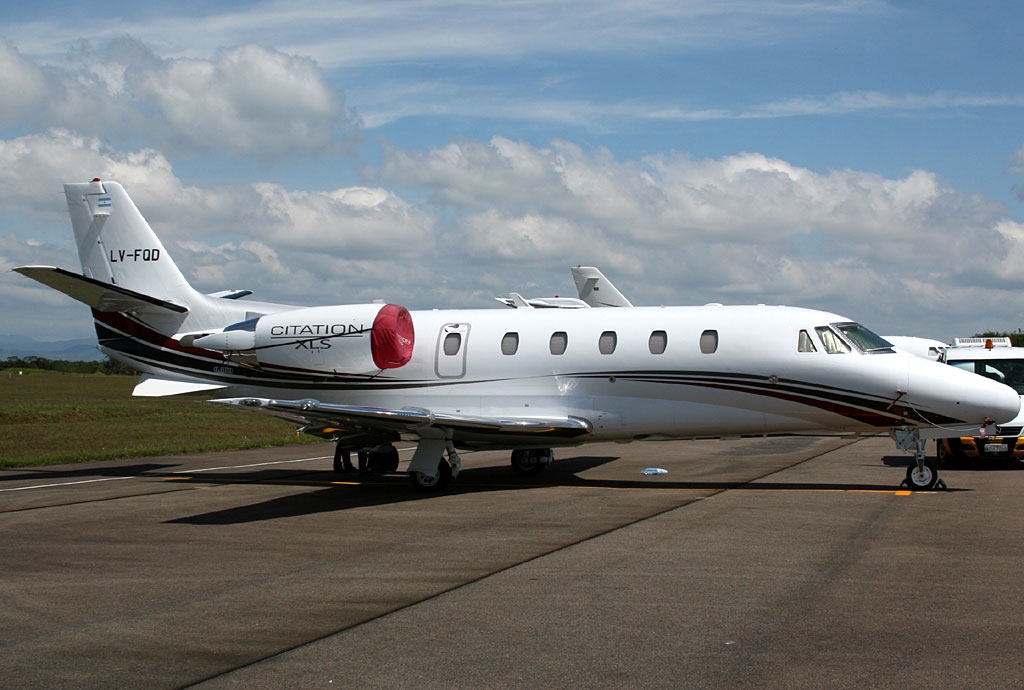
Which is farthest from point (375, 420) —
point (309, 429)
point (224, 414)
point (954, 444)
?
point (224, 414)

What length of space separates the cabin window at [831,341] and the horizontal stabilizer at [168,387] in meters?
12.0

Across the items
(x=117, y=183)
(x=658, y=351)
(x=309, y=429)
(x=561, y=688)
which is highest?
(x=117, y=183)

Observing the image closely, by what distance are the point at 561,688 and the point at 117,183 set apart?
762 inches

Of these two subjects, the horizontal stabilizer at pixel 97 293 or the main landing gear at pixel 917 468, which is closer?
the main landing gear at pixel 917 468

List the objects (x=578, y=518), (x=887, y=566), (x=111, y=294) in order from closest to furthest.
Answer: (x=887, y=566), (x=578, y=518), (x=111, y=294)

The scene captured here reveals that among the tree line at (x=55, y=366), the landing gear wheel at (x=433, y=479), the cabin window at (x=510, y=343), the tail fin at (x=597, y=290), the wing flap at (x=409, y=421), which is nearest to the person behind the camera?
the wing flap at (x=409, y=421)

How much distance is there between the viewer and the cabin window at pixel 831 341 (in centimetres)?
1741

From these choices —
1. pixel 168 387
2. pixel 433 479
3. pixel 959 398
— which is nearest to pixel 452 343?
pixel 433 479

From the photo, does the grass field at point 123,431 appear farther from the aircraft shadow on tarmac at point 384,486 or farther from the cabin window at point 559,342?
the cabin window at point 559,342

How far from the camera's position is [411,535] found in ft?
42.9

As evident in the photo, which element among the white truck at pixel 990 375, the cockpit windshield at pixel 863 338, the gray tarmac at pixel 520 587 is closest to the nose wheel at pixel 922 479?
the gray tarmac at pixel 520 587

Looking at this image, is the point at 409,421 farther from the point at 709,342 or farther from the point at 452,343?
the point at 709,342

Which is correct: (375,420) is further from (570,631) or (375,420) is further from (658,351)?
(570,631)

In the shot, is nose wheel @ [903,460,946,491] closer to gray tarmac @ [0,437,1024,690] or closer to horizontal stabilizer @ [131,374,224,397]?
gray tarmac @ [0,437,1024,690]
